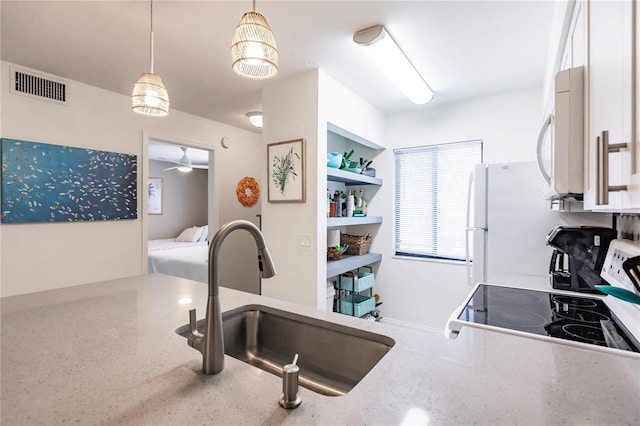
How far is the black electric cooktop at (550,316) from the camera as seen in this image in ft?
3.49

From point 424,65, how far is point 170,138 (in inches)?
99.4

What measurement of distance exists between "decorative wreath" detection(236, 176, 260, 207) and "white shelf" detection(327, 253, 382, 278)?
156 cm

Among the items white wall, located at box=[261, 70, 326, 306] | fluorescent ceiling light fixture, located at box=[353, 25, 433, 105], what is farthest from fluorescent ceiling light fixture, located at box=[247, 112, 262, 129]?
fluorescent ceiling light fixture, located at box=[353, 25, 433, 105]

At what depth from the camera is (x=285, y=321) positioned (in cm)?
124

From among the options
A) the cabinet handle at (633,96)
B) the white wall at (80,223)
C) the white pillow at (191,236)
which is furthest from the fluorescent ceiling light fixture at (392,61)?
the white pillow at (191,236)

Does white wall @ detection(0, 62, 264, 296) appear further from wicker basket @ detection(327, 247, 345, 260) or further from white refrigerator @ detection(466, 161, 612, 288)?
white refrigerator @ detection(466, 161, 612, 288)

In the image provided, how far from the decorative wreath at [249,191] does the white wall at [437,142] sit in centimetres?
165

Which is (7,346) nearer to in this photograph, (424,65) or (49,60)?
(49,60)

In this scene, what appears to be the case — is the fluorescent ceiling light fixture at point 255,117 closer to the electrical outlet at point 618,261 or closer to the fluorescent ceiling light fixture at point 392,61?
the fluorescent ceiling light fixture at point 392,61

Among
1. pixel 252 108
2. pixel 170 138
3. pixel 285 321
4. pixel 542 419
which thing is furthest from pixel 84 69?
pixel 542 419

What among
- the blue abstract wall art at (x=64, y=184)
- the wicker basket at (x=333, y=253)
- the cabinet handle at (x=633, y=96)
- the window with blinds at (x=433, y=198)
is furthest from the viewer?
the window with blinds at (x=433, y=198)

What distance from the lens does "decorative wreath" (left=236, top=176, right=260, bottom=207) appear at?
13.0 ft

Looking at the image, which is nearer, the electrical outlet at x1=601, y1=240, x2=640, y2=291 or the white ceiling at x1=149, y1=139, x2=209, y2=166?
the electrical outlet at x1=601, y1=240, x2=640, y2=291

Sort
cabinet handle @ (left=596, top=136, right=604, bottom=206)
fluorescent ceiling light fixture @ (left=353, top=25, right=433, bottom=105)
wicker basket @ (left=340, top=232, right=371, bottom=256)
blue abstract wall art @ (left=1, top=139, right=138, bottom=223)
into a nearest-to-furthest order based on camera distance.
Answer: cabinet handle @ (left=596, top=136, right=604, bottom=206)
fluorescent ceiling light fixture @ (left=353, top=25, right=433, bottom=105)
blue abstract wall art @ (left=1, top=139, right=138, bottom=223)
wicker basket @ (left=340, top=232, right=371, bottom=256)
